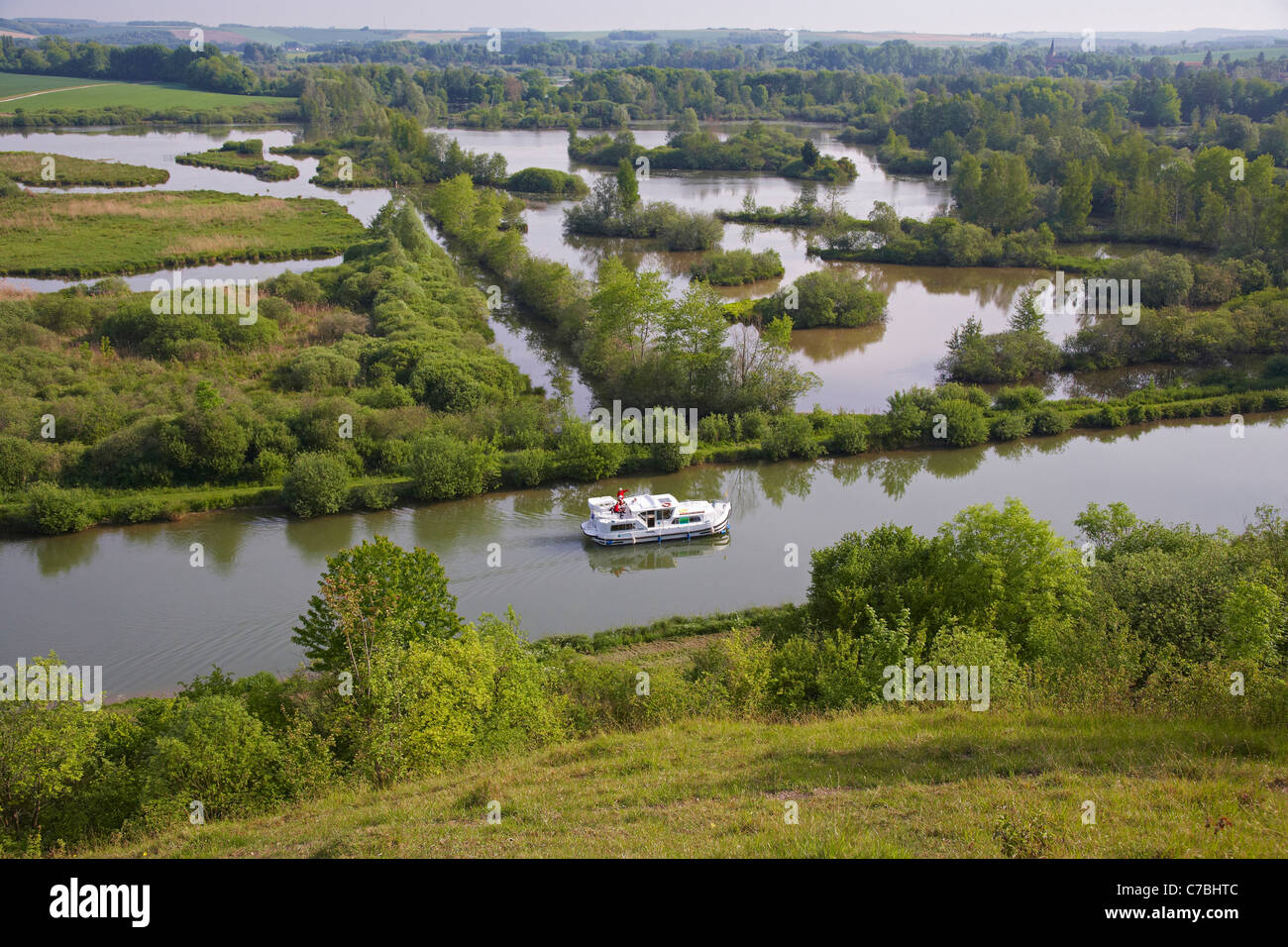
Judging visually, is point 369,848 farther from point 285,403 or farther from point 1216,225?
point 1216,225

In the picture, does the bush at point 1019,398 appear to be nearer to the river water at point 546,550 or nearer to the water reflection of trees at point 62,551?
the river water at point 546,550

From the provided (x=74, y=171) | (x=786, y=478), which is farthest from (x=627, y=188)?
(x=74, y=171)

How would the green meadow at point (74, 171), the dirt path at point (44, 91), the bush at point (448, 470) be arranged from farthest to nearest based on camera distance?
1. the dirt path at point (44, 91)
2. the green meadow at point (74, 171)
3. the bush at point (448, 470)

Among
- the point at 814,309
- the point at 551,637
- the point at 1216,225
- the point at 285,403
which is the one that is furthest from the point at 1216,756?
the point at 1216,225

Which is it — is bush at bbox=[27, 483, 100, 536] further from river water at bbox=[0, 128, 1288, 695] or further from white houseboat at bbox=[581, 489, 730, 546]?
white houseboat at bbox=[581, 489, 730, 546]

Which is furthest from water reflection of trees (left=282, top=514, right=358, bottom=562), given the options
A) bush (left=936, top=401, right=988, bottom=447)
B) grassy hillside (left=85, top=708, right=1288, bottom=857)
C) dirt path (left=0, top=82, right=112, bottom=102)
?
dirt path (left=0, top=82, right=112, bottom=102)

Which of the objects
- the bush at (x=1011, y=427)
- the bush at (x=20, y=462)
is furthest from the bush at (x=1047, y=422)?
the bush at (x=20, y=462)
